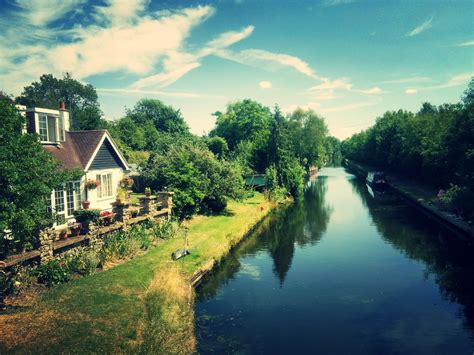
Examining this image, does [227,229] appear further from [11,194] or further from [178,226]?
[11,194]

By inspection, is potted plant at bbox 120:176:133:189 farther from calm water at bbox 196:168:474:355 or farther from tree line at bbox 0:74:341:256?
calm water at bbox 196:168:474:355

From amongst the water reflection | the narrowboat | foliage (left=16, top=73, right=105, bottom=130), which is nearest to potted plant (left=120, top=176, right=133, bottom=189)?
the water reflection

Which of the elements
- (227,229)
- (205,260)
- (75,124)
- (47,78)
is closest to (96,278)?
(205,260)

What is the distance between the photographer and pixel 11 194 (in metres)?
14.6

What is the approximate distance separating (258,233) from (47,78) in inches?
3670

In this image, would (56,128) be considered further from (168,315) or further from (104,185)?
(168,315)

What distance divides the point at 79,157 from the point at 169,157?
1096 centimetres

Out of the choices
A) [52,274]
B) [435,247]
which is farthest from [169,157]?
[435,247]

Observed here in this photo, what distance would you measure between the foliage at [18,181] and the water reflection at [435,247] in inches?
790

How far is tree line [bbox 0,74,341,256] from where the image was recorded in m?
14.7

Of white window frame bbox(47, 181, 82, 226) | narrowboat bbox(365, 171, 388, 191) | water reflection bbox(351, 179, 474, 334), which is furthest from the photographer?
narrowboat bbox(365, 171, 388, 191)

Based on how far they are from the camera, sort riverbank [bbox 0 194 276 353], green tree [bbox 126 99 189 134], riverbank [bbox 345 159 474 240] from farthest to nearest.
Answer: green tree [bbox 126 99 189 134] < riverbank [bbox 345 159 474 240] < riverbank [bbox 0 194 276 353]

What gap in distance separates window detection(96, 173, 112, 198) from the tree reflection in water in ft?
37.9

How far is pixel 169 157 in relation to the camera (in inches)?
1455
